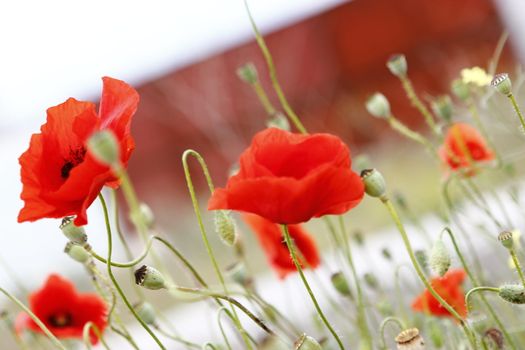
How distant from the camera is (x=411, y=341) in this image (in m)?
0.49

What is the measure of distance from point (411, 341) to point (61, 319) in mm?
531

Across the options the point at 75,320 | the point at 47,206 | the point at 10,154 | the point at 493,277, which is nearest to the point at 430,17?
the point at 10,154

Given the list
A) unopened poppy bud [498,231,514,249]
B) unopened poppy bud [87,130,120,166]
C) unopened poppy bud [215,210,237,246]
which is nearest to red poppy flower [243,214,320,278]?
unopened poppy bud [215,210,237,246]

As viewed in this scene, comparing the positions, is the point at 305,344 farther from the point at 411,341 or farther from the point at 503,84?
the point at 503,84

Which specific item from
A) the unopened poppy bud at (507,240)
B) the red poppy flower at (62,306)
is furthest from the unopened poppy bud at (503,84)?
the red poppy flower at (62,306)

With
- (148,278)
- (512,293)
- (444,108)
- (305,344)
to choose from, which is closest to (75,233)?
(148,278)

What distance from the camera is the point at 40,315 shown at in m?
0.92

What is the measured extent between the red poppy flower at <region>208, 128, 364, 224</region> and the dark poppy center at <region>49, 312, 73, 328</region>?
446 mm

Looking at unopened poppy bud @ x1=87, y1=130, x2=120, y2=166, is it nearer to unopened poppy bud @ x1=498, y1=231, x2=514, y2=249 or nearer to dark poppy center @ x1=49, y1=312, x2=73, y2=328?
unopened poppy bud @ x1=498, y1=231, x2=514, y2=249

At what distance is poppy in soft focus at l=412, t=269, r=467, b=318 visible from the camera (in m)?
0.71

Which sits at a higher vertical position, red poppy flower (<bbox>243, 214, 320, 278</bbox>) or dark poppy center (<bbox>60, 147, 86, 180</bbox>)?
dark poppy center (<bbox>60, 147, 86, 180</bbox>)

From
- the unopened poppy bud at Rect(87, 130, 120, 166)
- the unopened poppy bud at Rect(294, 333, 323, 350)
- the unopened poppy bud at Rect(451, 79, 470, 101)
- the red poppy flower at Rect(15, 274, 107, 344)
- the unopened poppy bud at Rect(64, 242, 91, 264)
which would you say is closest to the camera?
the unopened poppy bud at Rect(87, 130, 120, 166)

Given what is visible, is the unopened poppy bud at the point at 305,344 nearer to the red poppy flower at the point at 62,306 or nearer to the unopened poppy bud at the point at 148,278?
the unopened poppy bud at the point at 148,278

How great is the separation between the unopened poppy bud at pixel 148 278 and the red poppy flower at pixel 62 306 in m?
0.36
